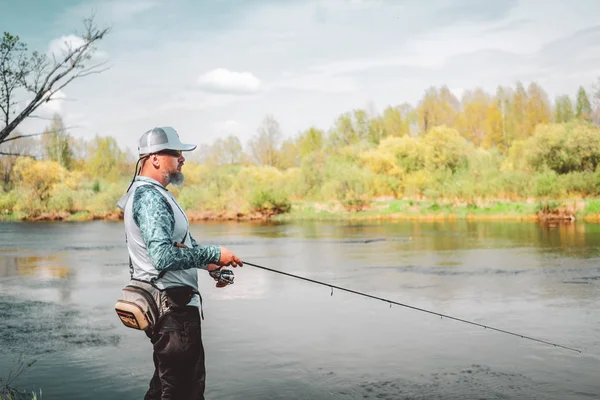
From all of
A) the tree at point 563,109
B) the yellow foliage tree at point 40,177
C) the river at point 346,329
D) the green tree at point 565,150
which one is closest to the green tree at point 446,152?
the green tree at point 565,150

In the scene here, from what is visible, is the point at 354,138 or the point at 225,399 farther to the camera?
the point at 354,138

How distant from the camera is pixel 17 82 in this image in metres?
7.98

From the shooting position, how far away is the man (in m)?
4.00

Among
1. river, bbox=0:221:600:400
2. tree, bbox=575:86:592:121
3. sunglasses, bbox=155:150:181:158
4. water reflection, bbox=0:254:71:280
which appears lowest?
river, bbox=0:221:600:400

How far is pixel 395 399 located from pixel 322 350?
2176mm

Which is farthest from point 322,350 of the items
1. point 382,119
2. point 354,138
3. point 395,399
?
point 382,119

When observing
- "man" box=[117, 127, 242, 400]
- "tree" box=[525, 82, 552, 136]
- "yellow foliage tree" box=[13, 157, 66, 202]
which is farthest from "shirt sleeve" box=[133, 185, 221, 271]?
"tree" box=[525, 82, 552, 136]

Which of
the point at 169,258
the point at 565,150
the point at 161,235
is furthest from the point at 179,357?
the point at 565,150

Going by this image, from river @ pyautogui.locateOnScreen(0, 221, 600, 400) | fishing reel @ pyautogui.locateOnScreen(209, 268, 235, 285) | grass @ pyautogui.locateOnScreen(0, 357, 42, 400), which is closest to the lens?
fishing reel @ pyautogui.locateOnScreen(209, 268, 235, 285)

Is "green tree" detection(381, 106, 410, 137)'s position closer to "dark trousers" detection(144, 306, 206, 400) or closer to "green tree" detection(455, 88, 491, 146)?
"green tree" detection(455, 88, 491, 146)

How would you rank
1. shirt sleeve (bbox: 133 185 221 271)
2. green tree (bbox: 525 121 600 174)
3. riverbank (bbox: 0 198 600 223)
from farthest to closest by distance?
green tree (bbox: 525 121 600 174) < riverbank (bbox: 0 198 600 223) < shirt sleeve (bbox: 133 185 221 271)

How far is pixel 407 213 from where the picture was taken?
46.3 metres

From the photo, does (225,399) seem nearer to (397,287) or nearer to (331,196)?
(397,287)

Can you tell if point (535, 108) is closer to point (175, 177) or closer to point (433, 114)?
point (433, 114)
